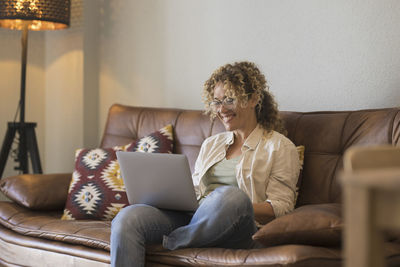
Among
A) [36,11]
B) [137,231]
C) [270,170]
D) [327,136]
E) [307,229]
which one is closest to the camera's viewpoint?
[307,229]

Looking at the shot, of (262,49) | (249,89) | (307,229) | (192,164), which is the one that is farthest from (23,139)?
(307,229)

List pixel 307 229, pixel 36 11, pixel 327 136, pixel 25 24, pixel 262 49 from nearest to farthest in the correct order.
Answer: pixel 307 229
pixel 327 136
pixel 262 49
pixel 36 11
pixel 25 24

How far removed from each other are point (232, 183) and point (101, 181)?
2.40 ft

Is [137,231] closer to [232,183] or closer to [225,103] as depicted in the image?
[232,183]

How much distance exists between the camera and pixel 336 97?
2586 millimetres

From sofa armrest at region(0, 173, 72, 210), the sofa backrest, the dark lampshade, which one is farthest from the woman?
the dark lampshade

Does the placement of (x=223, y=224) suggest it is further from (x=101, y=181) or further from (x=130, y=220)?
(x=101, y=181)

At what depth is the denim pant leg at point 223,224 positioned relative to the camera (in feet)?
6.17

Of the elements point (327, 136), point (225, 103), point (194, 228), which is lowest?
point (194, 228)

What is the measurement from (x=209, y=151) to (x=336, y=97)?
65 centimetres

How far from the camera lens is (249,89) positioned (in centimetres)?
235

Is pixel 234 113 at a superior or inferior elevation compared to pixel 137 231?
superior

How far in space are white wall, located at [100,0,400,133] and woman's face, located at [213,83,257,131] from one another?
17.8 inches

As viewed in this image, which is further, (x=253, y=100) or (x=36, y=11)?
(x=36, y=11)
